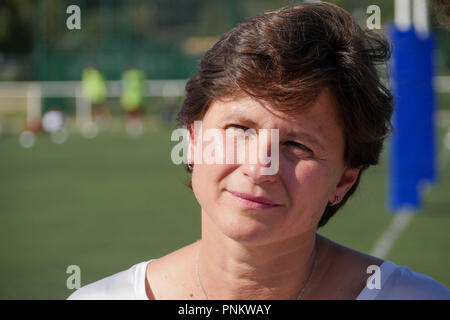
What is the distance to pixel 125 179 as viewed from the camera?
13.7 m

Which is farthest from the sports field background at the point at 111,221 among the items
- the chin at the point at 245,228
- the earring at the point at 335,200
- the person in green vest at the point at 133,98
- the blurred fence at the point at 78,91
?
the blurred fence at the point at 78,91

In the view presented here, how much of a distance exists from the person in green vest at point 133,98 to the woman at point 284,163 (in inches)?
878

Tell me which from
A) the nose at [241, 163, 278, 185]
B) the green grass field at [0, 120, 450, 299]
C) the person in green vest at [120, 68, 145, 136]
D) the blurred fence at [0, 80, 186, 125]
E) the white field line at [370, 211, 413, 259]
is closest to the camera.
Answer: the nose at [241, 163, 278, 185]

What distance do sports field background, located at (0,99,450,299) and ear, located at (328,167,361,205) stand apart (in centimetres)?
114

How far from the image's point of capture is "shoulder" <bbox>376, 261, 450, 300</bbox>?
193 cm

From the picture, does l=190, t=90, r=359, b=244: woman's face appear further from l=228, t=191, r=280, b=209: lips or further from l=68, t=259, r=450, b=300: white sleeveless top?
l=68, t=259, r=450, b=300: white sleeveless top

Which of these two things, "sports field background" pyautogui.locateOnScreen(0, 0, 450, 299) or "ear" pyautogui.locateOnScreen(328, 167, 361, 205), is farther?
"sports field background" pyautogui.locateOnScreen(0, 0, 450, 299)

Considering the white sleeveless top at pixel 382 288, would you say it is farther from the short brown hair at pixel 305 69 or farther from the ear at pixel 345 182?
the short brown hair at pixel 305 69

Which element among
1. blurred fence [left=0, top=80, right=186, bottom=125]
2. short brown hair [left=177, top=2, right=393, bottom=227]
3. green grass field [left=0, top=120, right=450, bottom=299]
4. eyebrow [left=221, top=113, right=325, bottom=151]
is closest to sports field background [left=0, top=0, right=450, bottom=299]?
green grass field [left=0, top=120, right=450, bottom=299]

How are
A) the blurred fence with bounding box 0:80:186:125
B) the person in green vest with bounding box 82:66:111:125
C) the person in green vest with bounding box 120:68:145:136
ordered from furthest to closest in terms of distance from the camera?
the blurred fence with bounding box 0:80:186:125 < the person in green vest with bounding box 120:68:145:136 < the person in green vest with bounding box 82:66:111:125

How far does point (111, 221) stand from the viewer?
9484 millimetres
